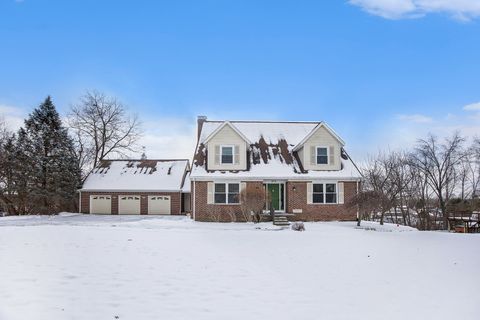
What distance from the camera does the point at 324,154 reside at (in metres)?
27.3

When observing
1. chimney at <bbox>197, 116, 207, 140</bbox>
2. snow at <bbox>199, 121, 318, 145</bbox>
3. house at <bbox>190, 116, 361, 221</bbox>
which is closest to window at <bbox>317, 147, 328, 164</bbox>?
house at <bbox>190, 116, 361, 221</bbox>

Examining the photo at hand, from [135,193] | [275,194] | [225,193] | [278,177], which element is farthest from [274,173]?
[135,193]

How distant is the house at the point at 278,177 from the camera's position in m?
26.2

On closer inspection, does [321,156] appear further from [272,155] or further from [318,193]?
[272,155]

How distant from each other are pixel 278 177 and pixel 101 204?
670 inches

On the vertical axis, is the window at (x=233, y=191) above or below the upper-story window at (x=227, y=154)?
below

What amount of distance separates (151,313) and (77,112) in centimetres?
4128

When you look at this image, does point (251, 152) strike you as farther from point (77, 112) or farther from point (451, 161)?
point (77, 112)

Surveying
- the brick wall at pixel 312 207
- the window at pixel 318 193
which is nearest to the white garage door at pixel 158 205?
the brick wall at pixel 312 207

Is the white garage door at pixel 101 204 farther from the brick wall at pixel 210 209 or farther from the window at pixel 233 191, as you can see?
the window at pixel 233 191

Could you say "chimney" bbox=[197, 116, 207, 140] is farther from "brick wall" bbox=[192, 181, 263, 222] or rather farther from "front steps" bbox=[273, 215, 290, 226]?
"front steps" bbox=[273, 215, 290, 226]

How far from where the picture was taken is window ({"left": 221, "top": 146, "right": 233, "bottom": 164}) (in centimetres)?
2691

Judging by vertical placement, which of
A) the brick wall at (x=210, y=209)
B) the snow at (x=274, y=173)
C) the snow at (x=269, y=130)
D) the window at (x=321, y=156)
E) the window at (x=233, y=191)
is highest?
the snow at (x=269, y=130)

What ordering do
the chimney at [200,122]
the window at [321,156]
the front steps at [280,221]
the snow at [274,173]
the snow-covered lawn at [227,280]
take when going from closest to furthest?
1. the snow-covered lawn at [227,280]
2. the front steps at [280,221]
3. the snow at [274,173]
4. the window at [321,156]
5. the chimney at [200,122]
